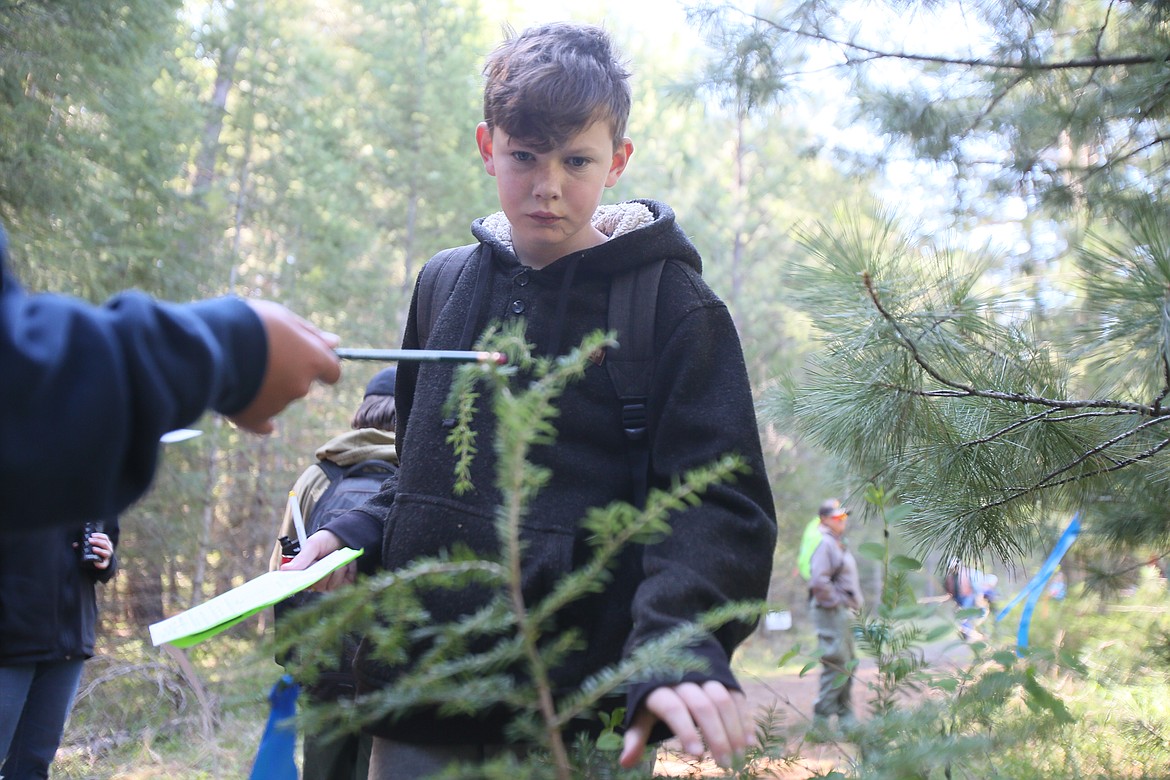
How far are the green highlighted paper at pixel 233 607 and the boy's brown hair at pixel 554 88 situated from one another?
0.89 meters

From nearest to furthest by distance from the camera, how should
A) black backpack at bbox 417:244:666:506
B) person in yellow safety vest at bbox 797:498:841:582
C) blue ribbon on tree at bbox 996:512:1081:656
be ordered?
black backpack at bbox 417:244:666:506 < blue ribbon on tree at bbox 996:512:1081:656 < person in yellow safety vest at bbox 797:498:841:582

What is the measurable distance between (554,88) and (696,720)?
1195 millimetres

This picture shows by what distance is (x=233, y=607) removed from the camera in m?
1.58

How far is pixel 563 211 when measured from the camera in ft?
6.35

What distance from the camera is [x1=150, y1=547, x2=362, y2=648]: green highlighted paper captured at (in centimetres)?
153

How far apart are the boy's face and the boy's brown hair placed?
0.02 meters

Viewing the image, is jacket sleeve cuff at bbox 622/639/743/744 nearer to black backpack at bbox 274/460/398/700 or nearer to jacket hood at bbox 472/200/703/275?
jacket hood at bbox 472/200/703/275

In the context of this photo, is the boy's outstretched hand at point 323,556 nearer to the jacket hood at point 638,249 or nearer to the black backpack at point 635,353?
the black backpack at point 635,353

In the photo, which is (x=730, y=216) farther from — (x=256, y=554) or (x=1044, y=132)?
(x=1044, y=132)

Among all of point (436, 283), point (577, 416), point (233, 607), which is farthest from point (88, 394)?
point (436, 283)

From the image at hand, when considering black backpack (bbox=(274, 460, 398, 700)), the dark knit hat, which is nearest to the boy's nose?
black backpack (bbox=(274, 460, 398, 700))

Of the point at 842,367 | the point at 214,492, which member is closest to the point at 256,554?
the point at 214,492

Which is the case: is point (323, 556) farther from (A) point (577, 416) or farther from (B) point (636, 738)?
(B) point (636, 738)

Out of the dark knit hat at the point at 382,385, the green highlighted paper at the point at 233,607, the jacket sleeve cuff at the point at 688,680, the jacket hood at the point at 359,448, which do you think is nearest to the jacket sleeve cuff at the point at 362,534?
the green highlighted paper at the point at 233,607
